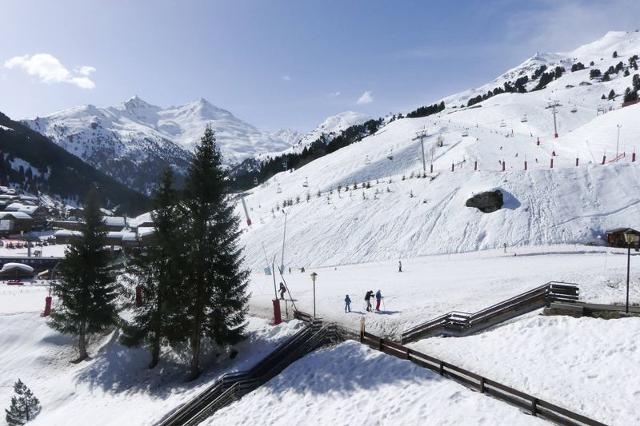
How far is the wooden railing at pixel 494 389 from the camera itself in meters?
11.8

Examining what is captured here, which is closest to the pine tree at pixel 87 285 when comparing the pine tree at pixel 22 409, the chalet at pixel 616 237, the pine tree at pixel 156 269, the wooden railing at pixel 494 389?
the pine tree at pixel 156 269

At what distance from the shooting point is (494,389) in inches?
539

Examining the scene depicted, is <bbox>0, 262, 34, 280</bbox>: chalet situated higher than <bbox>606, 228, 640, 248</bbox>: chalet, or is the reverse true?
<bbox>606, 228, 640, 248</bbox>: chalet

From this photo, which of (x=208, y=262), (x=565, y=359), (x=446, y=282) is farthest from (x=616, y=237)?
(x=208, y=262)

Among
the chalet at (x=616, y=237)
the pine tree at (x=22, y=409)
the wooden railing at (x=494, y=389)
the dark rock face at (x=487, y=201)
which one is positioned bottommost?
the pine tree at (x=22, y=409)

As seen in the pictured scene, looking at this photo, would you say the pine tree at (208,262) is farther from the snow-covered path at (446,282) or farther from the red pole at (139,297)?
the snow-covered path at (446,282)

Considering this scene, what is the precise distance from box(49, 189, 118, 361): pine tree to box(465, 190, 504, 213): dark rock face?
117 feet

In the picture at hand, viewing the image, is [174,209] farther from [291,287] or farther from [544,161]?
[544,161]

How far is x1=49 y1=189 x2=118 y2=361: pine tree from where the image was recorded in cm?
2877

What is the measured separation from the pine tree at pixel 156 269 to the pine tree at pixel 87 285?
4305 millimetres

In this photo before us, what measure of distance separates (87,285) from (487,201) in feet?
125

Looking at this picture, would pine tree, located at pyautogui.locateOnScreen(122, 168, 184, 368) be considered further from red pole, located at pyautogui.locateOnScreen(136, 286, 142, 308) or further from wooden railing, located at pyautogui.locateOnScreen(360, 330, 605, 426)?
wooden railing, located at pyautogui.locateOnScreen(360, 330, 605, 426)

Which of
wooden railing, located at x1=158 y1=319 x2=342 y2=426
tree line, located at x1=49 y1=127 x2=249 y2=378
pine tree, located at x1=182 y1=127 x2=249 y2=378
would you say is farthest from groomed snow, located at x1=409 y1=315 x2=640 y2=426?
tree line, located at x1=49 y1=127 x2=249 y2=378

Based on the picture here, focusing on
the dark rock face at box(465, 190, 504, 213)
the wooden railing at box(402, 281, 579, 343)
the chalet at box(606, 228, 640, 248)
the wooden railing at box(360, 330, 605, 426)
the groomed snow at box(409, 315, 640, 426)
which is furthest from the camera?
the dark rock face at box(465, 190, 504, 213)
